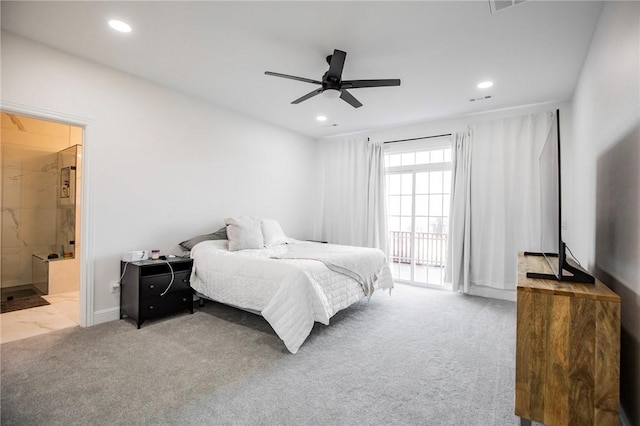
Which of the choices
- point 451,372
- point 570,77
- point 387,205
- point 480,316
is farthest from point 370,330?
point 570,77

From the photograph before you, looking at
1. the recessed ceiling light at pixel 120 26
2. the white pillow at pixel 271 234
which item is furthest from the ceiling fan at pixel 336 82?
the white pillow at pixel 271 234

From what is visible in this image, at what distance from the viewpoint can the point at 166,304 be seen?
3127 millimetres

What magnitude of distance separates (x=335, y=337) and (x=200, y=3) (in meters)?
2.93

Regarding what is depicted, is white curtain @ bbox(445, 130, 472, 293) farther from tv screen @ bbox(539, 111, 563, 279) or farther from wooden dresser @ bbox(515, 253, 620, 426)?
wooden dresser @ bbox(515, 253, 620, 426)

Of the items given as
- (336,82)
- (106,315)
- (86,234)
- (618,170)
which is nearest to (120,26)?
(336,82)

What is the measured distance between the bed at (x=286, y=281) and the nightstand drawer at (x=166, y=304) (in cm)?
16

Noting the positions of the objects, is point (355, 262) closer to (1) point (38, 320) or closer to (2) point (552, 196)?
(2) point (552, 196)

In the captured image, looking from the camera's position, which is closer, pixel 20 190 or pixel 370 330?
pixel 370 330

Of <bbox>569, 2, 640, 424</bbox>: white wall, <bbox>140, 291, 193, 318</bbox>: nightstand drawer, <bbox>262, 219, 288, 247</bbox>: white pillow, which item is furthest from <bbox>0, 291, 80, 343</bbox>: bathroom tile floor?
<bbox>569, 2, 640, 424</bbox>: white wall

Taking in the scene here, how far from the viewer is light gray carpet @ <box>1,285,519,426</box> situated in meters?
1.69

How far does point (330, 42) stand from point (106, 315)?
3.48 meters

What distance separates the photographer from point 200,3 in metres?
2.12

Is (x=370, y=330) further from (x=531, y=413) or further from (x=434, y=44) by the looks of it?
(x=434, y=44)

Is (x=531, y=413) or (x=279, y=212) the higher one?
(x=279, y=212)
